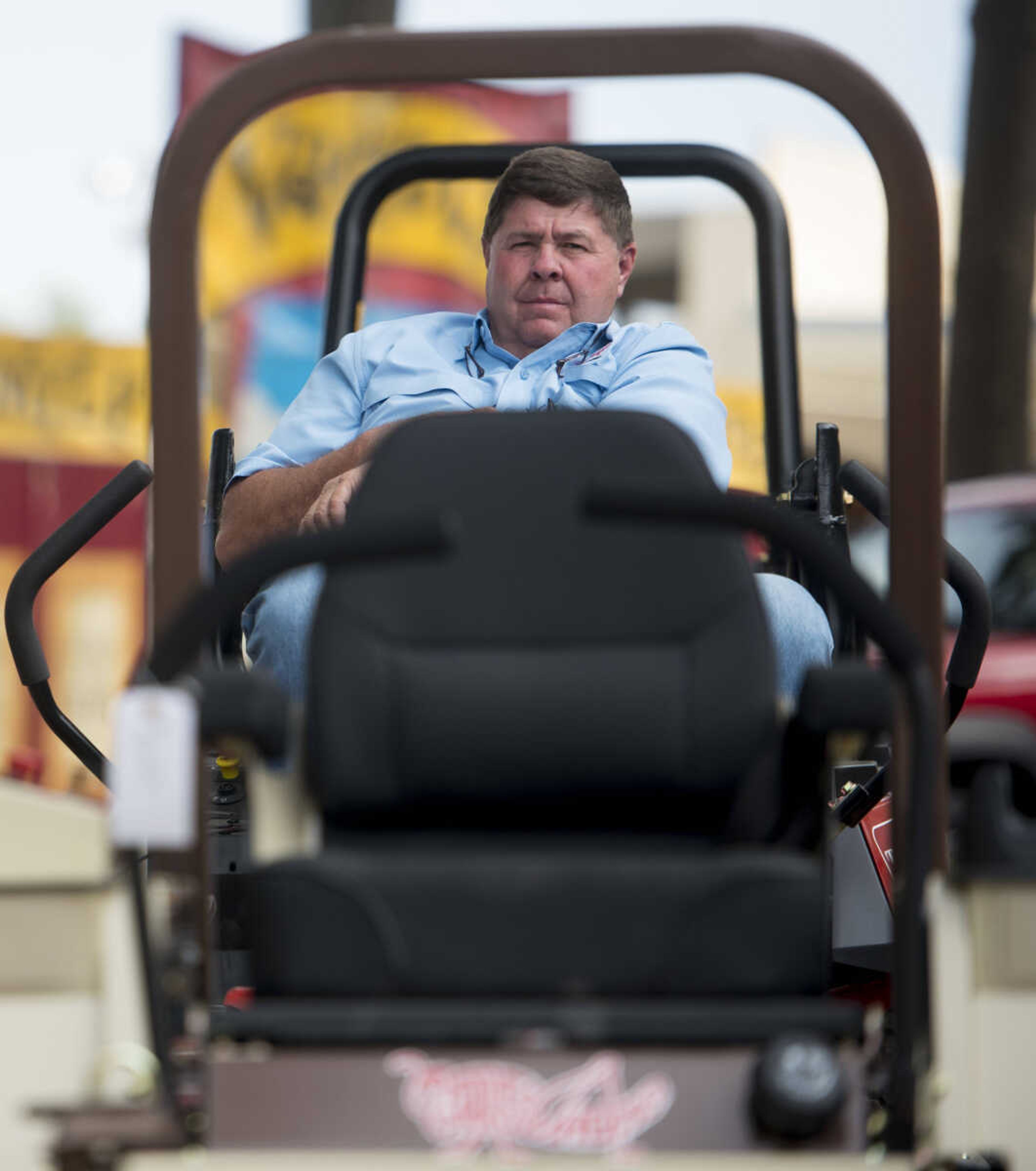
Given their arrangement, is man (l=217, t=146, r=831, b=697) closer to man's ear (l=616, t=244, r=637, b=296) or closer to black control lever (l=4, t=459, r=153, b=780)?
Answer: man's ear (l=616, t=244, r=637, b=296)

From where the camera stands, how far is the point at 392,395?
112 inches

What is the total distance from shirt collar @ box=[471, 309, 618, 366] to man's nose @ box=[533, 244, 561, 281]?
9cm

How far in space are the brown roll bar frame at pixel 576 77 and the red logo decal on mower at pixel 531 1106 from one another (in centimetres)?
62

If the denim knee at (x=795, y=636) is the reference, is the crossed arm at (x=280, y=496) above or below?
above

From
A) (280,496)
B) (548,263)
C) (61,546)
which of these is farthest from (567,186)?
(61,546)

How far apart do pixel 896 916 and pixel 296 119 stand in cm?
712

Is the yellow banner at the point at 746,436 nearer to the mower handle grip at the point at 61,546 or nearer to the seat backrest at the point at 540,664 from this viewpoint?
the mower handle grip at the point at 61,546

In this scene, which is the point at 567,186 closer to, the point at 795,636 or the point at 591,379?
the point at 591,379

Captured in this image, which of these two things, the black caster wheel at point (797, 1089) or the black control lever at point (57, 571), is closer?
the black caster wheel at point (797, 1089)

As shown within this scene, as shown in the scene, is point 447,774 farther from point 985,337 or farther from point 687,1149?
point 985,337

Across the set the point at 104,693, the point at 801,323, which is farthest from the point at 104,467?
the point at 801,323

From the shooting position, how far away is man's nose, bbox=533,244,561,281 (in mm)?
2883

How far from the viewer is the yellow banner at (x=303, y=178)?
25.9 ft

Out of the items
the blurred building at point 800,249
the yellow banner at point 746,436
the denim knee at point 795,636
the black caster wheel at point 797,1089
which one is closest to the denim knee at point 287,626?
A: the denim knee at point 795,636
